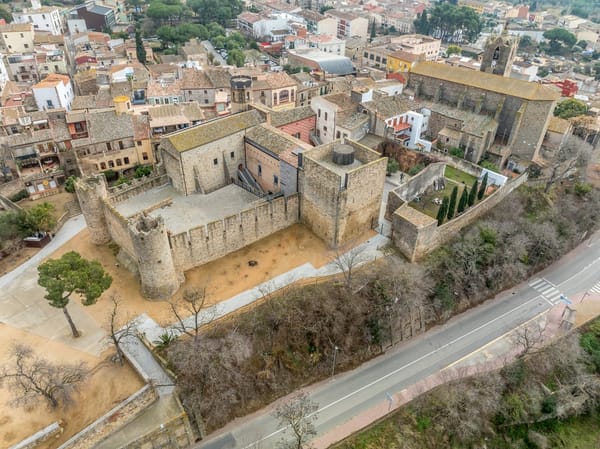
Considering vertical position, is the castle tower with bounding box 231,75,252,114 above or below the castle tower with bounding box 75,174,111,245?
above

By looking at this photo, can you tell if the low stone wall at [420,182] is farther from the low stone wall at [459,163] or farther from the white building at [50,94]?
the white building at [50,94]

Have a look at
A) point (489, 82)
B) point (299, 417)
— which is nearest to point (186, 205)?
point (299, 417)

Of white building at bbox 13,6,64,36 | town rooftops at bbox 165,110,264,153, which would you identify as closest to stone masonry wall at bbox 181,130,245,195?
town rooftops at bbox 165,110,264,153

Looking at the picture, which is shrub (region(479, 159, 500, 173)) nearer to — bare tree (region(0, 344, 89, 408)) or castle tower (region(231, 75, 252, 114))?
castle tower (region(231, 75, 252, 114))

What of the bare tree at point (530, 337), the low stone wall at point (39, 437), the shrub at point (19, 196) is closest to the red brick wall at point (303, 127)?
the shrub at point (19, 196)

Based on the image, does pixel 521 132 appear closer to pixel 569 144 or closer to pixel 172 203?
pixel 569 144

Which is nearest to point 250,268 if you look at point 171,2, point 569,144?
point 569,144
